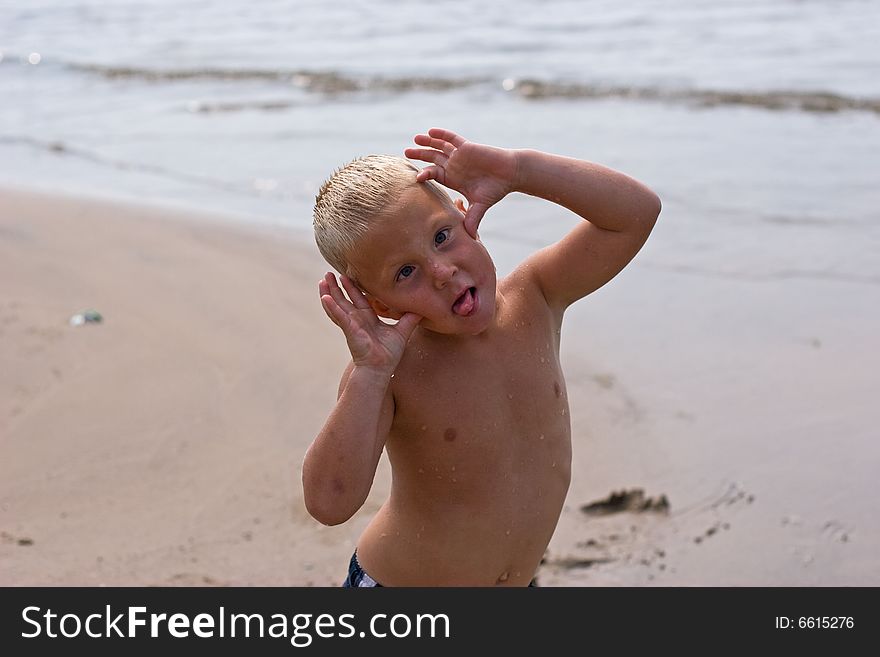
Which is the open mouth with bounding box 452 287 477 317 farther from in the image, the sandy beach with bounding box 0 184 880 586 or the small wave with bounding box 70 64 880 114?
the small wave with bounding box 70 64 880 114

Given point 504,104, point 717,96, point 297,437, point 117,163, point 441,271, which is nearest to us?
point 441,271

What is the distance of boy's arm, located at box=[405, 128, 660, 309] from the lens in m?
2.37

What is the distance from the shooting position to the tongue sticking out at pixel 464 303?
90.6 inches

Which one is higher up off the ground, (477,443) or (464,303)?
(464,303)

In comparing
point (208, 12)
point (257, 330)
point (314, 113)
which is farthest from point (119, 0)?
point (257, 330)

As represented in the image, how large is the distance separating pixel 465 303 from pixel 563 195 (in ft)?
1.14

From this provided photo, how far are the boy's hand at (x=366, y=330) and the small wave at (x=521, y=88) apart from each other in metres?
8.91

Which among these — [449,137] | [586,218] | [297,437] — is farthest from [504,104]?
[449,137]

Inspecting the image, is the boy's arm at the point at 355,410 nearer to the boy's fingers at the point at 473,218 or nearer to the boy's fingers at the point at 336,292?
the boy's fingers at the point at 336,292

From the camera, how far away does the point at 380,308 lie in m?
2.35

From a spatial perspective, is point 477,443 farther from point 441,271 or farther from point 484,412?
point 441,271

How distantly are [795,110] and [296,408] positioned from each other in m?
6.85

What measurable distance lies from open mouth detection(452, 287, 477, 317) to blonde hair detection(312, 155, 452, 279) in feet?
0.60

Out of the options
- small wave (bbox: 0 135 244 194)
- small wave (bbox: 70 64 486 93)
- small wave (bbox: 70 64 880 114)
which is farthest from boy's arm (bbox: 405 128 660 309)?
small wave (bbox: 70 64 486 93)
